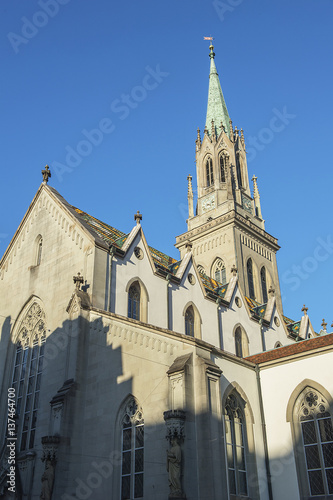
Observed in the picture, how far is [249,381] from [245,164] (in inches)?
1380

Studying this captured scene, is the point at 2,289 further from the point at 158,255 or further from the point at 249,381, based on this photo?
the point at 249,381

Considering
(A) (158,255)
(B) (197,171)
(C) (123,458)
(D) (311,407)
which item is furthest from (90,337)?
(B) (197,171)

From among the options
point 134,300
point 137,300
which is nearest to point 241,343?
point 137,300

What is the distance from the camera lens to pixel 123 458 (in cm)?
2053

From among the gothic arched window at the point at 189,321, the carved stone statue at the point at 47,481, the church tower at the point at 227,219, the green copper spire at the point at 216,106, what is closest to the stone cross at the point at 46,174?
the gothic arched window at the point at 189,321

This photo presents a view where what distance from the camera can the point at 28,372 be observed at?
1035 inches

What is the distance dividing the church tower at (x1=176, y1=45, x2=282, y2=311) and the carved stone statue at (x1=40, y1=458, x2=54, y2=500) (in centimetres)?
2592

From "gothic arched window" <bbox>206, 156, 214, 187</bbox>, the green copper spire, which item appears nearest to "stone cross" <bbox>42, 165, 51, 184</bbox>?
"gothic arched window" <bbox>206, 156, 214, 187</bbox>

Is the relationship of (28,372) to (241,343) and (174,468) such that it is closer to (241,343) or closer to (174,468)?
(174,468)

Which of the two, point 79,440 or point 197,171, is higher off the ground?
point 197,171

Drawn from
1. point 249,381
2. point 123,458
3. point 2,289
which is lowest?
point 123,458

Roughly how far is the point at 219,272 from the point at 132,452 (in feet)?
94.9

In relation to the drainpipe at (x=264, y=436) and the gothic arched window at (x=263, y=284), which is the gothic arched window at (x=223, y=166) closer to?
the gothic arched window at (x=263, y=284)

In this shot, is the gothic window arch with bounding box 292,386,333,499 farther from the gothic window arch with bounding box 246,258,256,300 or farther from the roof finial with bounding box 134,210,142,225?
the gothic window arch with bounding box 246,258,256,300
